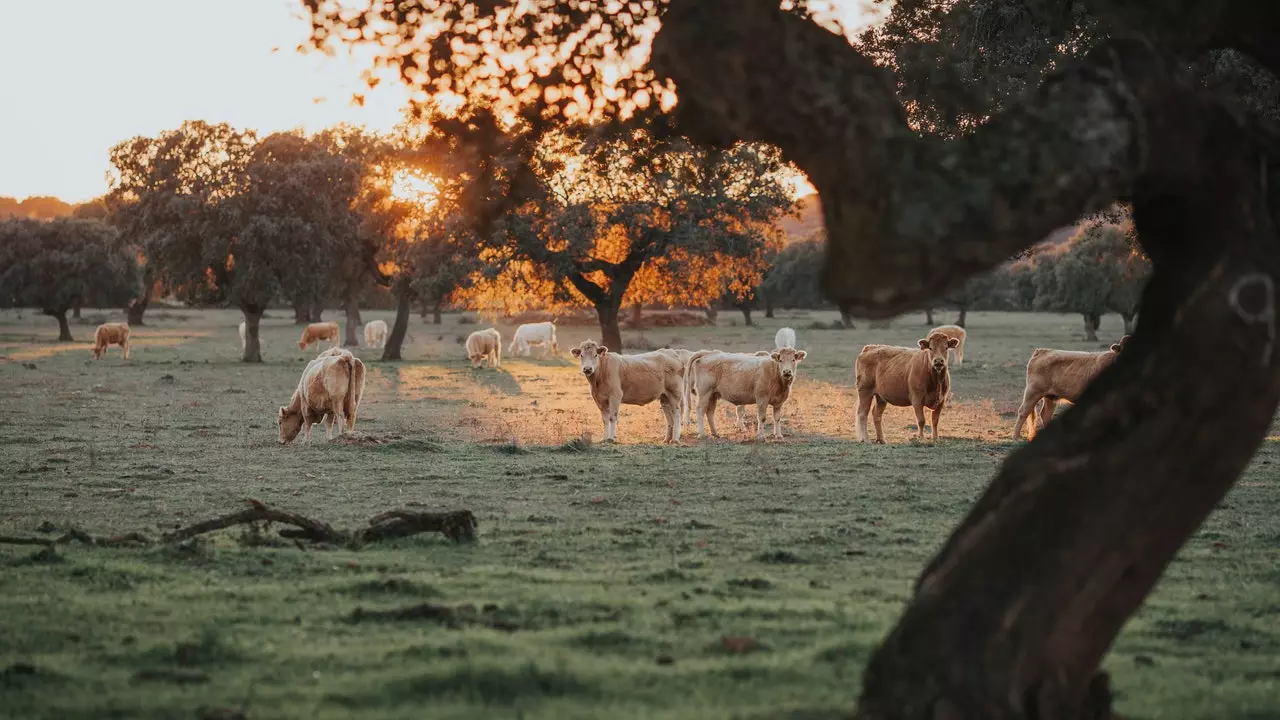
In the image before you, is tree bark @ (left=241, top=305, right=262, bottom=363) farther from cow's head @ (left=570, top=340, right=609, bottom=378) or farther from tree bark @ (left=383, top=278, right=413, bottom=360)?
cow's head @ (left=570, top=340, right=609, bottom=378)

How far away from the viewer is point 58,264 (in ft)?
234

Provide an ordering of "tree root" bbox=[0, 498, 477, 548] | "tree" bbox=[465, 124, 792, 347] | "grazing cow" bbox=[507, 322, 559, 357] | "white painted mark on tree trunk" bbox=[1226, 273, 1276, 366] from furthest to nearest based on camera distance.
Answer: "grazing cow" bbox=[507, 322, 559, 357], "tree" bbox=[465, 124, 792, 347], "tree root" bbox=[0, 498, 477, 548], "white painted mark on tree trunk" bbox=[1226, 273, 1276, 366]

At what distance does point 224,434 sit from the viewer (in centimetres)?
2241

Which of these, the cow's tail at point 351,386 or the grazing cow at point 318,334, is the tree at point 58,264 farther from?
the cow's tail at point 351,386

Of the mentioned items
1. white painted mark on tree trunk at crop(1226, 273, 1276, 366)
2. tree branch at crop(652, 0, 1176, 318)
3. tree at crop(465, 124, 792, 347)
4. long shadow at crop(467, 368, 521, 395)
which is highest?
tree at crop(465, 124, 792, 347)

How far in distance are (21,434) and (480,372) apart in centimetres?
2282

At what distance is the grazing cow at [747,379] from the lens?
2244 centimetres

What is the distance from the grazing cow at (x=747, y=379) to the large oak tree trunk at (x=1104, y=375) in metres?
16.8

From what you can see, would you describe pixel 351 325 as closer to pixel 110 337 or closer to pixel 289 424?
pixel 110 337

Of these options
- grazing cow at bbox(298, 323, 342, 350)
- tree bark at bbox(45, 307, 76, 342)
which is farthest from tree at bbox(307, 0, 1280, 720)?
tree bark at bbox(45, 307, 76, 342)

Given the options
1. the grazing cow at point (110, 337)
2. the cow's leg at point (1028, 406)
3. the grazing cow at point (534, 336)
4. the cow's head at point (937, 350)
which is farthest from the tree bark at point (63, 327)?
the cow's leg at point (1028, 406)

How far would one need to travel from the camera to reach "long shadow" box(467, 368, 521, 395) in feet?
117

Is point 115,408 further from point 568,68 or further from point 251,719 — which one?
point 251,719

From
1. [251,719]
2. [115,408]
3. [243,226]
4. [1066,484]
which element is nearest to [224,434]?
[115,408]
